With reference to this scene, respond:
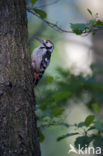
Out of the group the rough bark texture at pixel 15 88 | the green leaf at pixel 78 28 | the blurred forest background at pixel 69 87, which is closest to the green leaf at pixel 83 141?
the blurred forest background at pixel 69 87

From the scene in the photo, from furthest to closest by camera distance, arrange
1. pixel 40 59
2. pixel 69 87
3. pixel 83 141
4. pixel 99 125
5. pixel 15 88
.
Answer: pixel 69 87 → pixel 40 59 → pixel 83 141 → pixel 99 125 → pixel 15 88

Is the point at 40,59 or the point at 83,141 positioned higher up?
the point at 40,59

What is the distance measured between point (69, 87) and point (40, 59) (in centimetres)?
157

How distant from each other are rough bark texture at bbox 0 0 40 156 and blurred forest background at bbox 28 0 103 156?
12.9 inches

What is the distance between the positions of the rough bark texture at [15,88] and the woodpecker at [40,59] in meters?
1.47

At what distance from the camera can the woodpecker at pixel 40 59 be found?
5.07m

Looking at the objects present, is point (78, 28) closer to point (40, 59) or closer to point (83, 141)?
point (83, 141)

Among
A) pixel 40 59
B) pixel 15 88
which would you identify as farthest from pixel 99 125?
pixel 40 59

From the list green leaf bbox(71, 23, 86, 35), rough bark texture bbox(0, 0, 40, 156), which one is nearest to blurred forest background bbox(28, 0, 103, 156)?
green leaf bbox(71, 23, 86, 35)

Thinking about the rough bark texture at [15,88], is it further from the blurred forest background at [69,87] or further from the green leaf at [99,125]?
the green leaf at [99,125]

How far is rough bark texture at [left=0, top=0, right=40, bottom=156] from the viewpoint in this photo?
10.7 feet

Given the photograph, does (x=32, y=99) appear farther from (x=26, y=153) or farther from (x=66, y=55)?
(x=66, y=55)

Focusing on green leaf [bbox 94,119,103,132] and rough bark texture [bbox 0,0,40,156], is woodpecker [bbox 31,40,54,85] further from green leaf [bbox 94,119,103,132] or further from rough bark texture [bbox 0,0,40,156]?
green leaf [bbox 94,119,103,132]

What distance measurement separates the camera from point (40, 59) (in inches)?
206
